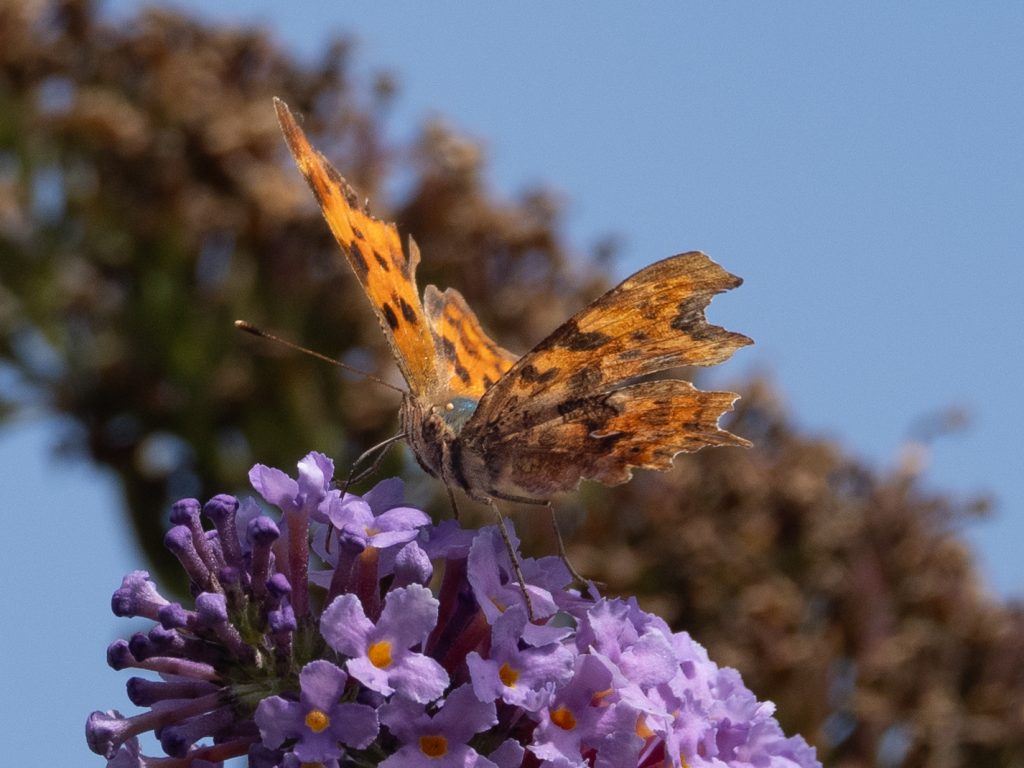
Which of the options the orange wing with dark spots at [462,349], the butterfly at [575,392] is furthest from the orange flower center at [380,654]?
the orange wing with dark spots at [462,349]

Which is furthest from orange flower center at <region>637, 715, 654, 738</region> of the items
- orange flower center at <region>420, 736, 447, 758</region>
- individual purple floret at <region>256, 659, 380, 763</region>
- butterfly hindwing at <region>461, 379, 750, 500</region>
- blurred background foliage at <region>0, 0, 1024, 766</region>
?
blurred background foliage at <region>0, 0, 1024, 766</region>

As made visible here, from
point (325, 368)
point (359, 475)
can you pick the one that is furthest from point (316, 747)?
point (325, 368)

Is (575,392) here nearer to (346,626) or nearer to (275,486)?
(275,486)

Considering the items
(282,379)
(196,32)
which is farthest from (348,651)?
(196,32)

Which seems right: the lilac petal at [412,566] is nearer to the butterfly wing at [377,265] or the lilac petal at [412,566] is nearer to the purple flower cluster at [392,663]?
the purple flower cluster at [392,663]

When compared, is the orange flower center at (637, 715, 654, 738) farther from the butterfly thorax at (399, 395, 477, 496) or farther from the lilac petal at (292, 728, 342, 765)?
the butterfly thorax at (399, 395, 477, 496)

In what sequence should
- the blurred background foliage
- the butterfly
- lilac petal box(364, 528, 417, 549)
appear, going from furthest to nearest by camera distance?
the blurred background foliage < the butterfly < lilac petal box(364, 528, 417, 549)

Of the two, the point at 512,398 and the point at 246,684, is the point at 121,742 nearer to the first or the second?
the point at 246,684

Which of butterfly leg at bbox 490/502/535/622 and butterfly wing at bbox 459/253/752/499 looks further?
butterfly wing at bbox 459/253/752/499
